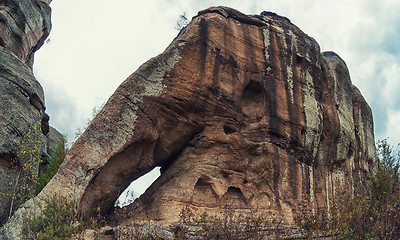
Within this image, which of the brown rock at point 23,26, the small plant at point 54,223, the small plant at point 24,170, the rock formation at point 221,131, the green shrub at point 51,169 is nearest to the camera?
the small plant at point 54,223

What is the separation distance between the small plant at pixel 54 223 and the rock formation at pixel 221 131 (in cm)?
69

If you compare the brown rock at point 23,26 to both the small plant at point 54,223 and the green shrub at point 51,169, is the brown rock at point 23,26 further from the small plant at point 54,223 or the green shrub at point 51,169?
the small plant at point 54,223

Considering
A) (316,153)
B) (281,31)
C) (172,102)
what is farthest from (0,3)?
(316,153)

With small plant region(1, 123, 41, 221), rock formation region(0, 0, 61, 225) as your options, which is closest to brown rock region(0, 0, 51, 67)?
rock formation region(0, 0, 61, 225)

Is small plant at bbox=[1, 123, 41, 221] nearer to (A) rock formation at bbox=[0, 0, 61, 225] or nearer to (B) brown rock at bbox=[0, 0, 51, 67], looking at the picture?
(A) rock formation at bbox=[0, 0, 61, 225]

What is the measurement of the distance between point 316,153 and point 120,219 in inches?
332

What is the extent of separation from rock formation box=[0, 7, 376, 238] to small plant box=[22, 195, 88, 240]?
0.69 metres

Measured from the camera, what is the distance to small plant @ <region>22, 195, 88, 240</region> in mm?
10258

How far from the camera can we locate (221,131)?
15.0 m

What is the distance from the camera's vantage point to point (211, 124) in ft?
49.0

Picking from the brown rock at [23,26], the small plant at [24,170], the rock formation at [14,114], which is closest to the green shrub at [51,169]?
the rock formation at [14,114]

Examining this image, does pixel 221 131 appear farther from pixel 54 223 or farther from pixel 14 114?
pixel 14 114

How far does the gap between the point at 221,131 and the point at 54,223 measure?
6.47 meters

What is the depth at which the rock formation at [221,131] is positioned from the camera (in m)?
13.0
